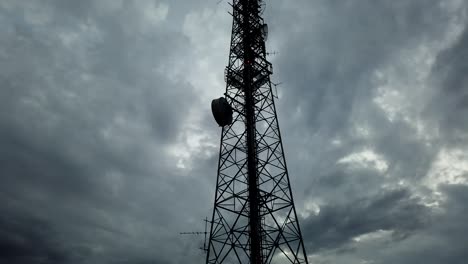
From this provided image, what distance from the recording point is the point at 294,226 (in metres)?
21.5

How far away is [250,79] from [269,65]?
99.0 inches

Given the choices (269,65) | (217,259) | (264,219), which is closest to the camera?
(217,259)

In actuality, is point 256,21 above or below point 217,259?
above

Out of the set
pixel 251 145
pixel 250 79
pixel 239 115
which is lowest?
pixel 251 145

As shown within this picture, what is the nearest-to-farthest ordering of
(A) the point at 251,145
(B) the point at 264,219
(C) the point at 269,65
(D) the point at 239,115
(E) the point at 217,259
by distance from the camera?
(E) the point at 217,259 → (B) the point at 264,219 → (A) the point at 251,145 → (D) the point at 239,115 → (C) the point at 269,65

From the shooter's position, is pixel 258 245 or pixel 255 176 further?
pixel 255 176

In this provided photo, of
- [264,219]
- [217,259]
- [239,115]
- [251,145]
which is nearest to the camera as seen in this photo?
[217,259]

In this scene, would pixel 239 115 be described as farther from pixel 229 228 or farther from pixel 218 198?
pixel 229 228

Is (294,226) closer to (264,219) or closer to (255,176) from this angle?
(264,219)

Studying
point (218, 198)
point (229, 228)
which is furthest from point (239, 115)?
point (229, 228)

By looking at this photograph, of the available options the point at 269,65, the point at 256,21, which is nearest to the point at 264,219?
the point at 269,65

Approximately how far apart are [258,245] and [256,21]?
67.8ft

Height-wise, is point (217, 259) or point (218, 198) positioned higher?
point (218, 198)

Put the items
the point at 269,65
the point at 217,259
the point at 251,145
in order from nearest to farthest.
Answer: the point at 217,259 < the point at 251,145 < the point at 269,65
